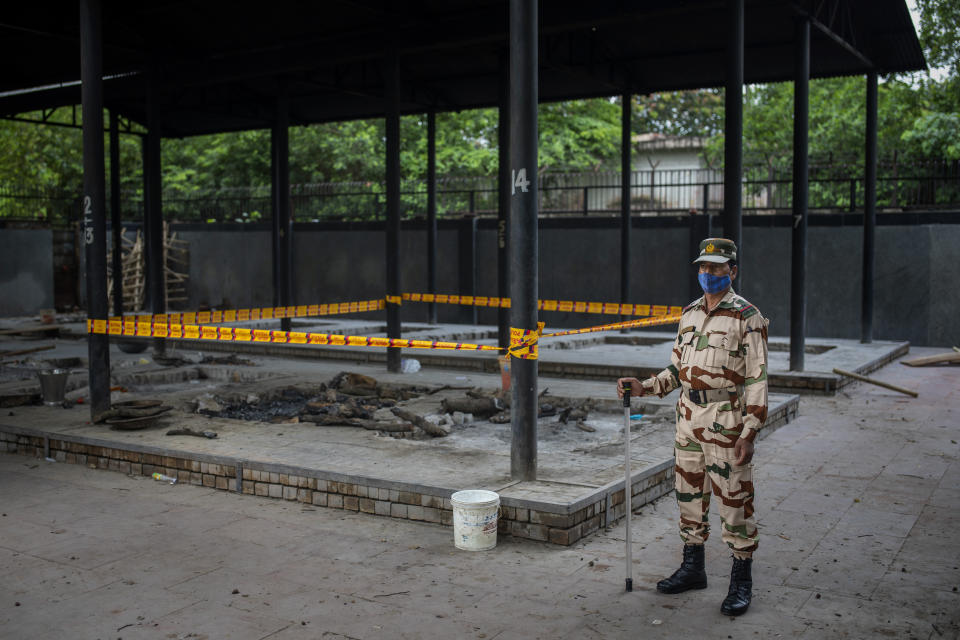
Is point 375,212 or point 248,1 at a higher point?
point 248,1

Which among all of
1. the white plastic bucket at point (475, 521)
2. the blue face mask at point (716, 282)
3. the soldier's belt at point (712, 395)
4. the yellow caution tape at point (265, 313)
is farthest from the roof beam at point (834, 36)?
the white plastic bucket at point (475, 521)

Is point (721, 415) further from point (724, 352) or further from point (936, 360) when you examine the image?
point (936, 360)

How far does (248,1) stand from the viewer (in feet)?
41.2

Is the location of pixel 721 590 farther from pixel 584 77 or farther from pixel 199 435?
pixel 584 77

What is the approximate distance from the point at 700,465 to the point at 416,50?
936 cm

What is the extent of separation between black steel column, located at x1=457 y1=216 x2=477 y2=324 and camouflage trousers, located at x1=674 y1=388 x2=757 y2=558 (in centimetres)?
1596

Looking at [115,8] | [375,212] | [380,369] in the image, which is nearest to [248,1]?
[115,8]

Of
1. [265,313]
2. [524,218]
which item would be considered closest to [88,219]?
[265,313]

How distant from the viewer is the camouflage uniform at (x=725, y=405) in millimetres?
4598

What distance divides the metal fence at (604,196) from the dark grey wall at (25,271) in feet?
5.30

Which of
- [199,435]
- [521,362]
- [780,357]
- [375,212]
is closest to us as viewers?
[521,362]

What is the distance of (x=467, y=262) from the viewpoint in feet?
69.1

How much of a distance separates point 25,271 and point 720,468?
2387 cm

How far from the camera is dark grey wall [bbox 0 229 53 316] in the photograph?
78.0 ft
